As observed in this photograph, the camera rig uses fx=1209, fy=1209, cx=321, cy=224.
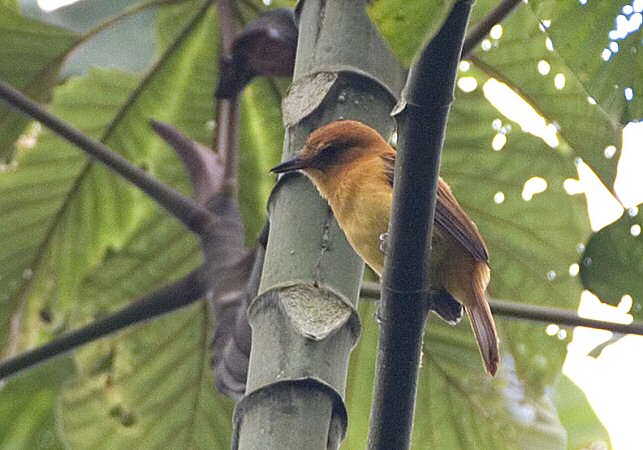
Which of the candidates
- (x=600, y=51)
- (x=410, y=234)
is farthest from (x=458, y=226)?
(x=410, y=234)

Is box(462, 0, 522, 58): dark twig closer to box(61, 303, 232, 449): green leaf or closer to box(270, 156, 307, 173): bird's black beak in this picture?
box(270, 156, 307, 173): bird's black beak

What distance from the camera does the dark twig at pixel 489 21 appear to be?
1815 mm

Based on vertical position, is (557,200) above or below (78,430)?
above

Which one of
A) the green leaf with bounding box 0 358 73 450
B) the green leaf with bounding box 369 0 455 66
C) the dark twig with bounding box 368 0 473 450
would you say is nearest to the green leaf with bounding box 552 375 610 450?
the green leaf with bounding box 0 358 73 450

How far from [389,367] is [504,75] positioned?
172cm

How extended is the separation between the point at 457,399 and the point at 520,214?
0.52 meters

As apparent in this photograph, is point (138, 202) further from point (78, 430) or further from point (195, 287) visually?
point (195, 287)

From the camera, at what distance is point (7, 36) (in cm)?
330

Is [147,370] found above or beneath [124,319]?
above

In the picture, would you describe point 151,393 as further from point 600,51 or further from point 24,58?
point 600,51

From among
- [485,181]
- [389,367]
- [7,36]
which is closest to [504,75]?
[485,181]

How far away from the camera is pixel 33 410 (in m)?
3.51

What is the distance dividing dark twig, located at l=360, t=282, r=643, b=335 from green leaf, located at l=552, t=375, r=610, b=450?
1.51 metres

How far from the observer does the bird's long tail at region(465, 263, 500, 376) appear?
2336 mm
